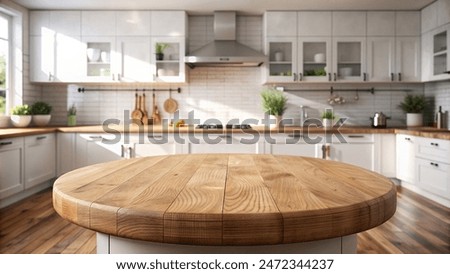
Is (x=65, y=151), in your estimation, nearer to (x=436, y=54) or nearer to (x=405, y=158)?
(x=405, y=158)

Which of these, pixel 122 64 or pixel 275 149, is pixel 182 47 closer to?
pixel 122 64

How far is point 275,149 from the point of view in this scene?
4578mm

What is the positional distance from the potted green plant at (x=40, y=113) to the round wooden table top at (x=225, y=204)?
3.95m

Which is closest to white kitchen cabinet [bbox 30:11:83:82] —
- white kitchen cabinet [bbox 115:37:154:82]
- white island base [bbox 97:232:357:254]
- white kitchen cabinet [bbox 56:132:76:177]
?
white kitchen cabinet [bbox 115:37:154:82]

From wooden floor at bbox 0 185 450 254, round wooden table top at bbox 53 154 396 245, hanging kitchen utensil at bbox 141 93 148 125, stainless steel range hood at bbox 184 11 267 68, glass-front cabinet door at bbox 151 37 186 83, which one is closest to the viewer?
round wooden table top at bbox 53 154 396 245

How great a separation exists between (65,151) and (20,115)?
0.66 metres

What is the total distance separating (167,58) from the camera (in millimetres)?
4953

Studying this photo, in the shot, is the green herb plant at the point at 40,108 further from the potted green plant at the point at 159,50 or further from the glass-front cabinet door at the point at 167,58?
the potted green plant at the point at 159,50

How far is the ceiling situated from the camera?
182 inches

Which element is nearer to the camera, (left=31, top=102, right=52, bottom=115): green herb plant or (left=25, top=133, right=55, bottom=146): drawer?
(left=25, top=133, right=55, bottom=146): drawer

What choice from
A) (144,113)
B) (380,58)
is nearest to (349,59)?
(380,58)

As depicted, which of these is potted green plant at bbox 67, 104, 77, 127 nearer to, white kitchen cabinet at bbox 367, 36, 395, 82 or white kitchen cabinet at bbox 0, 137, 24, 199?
white kitchen cabinet at bbox 0, 137, 24, 199

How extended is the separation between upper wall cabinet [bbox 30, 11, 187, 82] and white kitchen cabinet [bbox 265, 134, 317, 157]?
138 centimetres
